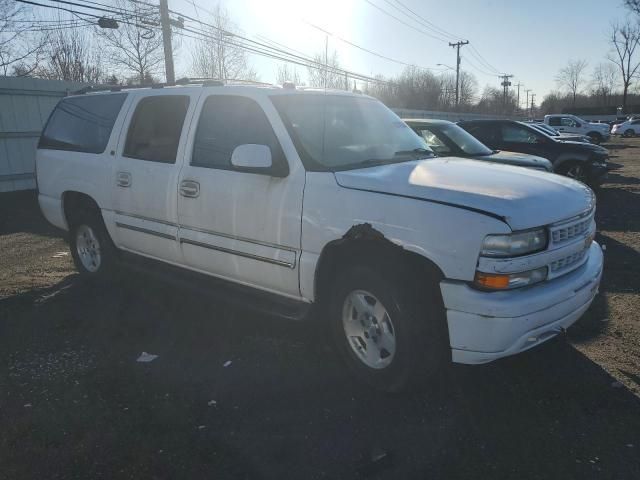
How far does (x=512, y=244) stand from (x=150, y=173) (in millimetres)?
3184

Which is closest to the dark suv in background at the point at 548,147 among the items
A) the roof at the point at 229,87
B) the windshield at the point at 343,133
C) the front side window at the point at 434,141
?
the front side window at the point at 434,141

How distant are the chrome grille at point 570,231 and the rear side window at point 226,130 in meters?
1.97

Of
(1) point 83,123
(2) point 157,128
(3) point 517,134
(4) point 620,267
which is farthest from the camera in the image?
(3) point 517,134

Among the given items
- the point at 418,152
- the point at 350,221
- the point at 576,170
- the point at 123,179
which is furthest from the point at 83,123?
the point at 576,170

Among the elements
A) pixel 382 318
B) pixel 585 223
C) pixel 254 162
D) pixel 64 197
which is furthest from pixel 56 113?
pixel 585 223

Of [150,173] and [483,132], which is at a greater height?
[483,132]

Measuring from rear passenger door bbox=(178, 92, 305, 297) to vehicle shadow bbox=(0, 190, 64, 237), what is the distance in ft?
17.2

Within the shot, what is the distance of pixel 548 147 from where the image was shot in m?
11.9

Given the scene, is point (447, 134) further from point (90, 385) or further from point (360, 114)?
point (90, 385)

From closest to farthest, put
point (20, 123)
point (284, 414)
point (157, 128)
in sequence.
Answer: point (284, 414)
point (157, 128)
point (20, 123)

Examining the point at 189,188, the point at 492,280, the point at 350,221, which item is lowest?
the point at 492,280

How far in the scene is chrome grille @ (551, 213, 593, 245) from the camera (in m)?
3.07

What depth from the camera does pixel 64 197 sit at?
18.9 feet

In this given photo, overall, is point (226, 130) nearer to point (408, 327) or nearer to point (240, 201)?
point (240, 201)
